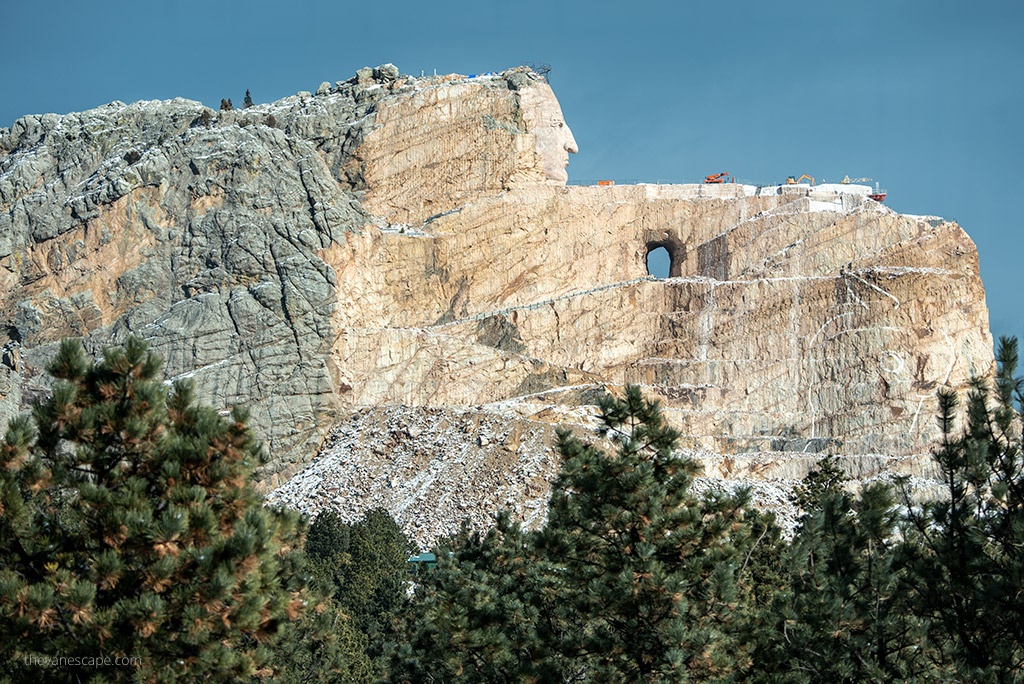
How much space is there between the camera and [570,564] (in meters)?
25.5

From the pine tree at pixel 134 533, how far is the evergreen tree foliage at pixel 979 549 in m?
9.88

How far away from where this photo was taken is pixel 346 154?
96375 millimetres

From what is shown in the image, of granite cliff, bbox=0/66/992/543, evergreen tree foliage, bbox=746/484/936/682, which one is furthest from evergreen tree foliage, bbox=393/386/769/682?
granite cliff, bbox=0/66/992/543

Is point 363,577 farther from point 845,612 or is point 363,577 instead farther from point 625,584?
point 845,612

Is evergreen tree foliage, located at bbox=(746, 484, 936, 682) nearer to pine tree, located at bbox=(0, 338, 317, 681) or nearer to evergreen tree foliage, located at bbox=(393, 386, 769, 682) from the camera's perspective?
evergreen tree foliage, located at bbox=(393, 386, 769, 682)

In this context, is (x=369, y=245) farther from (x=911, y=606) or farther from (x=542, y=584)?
(x=911, y=606)

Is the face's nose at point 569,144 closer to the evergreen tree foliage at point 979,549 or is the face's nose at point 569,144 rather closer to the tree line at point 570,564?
the tree line at point 570,564

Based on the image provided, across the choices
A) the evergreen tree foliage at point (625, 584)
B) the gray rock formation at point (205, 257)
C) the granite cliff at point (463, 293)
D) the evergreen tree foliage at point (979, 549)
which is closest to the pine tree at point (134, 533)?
the evergreen tree foliage at point (625, 584)

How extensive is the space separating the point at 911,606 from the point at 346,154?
8051 cm

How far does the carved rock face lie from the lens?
96188 mm

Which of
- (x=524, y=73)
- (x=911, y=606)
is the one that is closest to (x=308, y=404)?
(x=524, y=73)

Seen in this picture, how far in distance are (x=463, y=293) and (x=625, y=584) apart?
6789 cm

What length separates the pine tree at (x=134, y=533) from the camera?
57.1 ft

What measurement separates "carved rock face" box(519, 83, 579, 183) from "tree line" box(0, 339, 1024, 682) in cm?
7130
